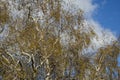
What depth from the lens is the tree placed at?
29.2 metres

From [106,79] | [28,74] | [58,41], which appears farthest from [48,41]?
[106,79]

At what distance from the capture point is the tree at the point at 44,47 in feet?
95.9

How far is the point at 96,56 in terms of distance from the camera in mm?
32156

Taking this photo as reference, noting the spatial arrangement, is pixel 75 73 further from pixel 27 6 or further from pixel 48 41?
pixel 27 6

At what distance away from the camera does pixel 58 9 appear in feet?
101

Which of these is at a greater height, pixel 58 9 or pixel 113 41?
pixel 58 9

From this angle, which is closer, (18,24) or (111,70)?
(18,24)

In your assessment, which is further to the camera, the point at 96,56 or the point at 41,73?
the point at 96,56

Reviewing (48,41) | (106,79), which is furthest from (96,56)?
(48,41)

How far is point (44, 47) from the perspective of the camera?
2938cm

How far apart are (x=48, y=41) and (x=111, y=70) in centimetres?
Result: 629

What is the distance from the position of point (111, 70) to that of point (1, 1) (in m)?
9.72

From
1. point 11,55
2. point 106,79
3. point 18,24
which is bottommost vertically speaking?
point 106,79

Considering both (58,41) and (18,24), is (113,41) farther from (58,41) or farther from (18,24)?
(18,24)
